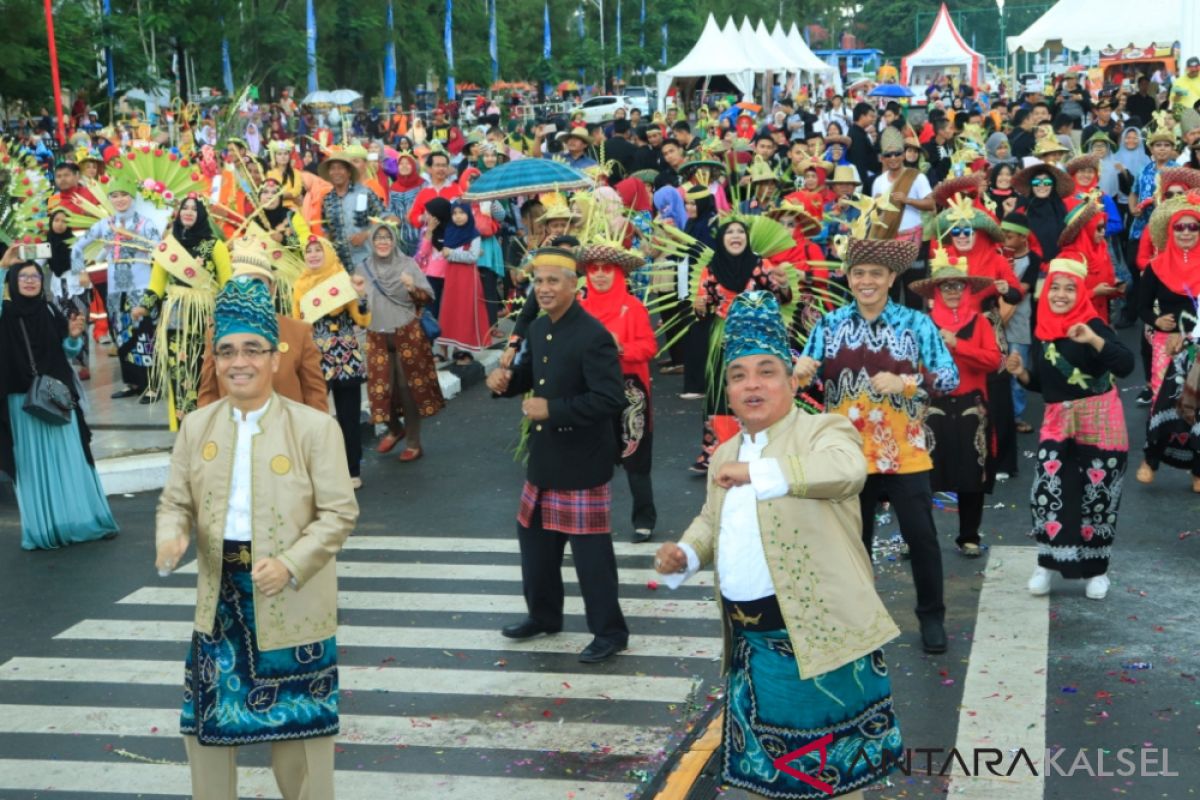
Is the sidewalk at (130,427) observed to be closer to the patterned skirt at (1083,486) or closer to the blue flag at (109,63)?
the patterned skirt at (1083,486)

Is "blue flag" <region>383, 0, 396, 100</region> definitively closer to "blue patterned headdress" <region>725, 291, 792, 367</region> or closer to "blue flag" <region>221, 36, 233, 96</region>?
"blue flag" <region>221, 36, 233, 96</region>

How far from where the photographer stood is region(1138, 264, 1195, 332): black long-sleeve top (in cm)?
1085

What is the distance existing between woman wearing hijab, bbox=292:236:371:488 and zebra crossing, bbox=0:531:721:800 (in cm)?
207

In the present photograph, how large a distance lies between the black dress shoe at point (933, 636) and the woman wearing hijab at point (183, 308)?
4.82 metres

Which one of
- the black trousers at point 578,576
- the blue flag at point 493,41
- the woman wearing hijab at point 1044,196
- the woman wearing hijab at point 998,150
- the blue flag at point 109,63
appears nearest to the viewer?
the black trousers at point 578,576

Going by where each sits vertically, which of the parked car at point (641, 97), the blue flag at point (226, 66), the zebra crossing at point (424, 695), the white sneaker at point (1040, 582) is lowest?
the zebra crossing at point (424, 695)

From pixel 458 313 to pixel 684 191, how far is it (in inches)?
109

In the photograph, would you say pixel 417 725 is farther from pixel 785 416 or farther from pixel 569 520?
pixel 785 416

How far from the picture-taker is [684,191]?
17.0 m

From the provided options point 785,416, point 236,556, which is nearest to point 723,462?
point 785,416

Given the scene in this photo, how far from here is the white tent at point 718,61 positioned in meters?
46.0

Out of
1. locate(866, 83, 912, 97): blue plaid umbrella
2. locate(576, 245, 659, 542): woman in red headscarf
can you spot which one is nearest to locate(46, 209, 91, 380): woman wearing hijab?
locate(576, 245, 659, 542): woman in red headscarf

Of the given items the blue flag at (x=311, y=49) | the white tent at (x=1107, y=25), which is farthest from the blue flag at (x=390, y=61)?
the white tent at (x=1107, y=25)

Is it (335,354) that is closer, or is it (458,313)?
(335,354)
